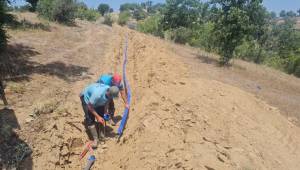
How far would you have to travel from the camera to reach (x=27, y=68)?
1037 cm

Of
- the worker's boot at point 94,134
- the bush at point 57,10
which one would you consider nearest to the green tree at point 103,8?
the bush at point 57,10

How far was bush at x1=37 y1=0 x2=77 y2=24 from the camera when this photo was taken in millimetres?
27766

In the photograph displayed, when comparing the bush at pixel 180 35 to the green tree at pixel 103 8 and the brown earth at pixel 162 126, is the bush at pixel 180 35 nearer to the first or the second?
the brown earth at pixel 162 126

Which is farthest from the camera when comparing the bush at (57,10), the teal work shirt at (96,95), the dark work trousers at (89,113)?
the bush at (57,10)

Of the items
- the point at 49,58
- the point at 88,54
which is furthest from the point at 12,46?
the point at 88,54

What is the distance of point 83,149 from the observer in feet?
20.6

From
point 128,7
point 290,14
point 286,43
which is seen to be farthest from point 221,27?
point 290,14

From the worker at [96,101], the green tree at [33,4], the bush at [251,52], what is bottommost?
the bush at [251,52]

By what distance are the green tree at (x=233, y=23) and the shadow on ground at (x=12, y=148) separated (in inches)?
548

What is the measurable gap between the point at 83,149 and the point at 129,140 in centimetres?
100

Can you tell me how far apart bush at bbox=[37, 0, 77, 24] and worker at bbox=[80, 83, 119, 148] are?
23.4 m

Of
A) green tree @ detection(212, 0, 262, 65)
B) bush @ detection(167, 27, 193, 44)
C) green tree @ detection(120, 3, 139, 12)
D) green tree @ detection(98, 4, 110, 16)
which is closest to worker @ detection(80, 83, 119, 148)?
green tree @ detection(212, 0, 262, 65)

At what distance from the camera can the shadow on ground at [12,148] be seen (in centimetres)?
526

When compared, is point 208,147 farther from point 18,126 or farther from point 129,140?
point 18,126
